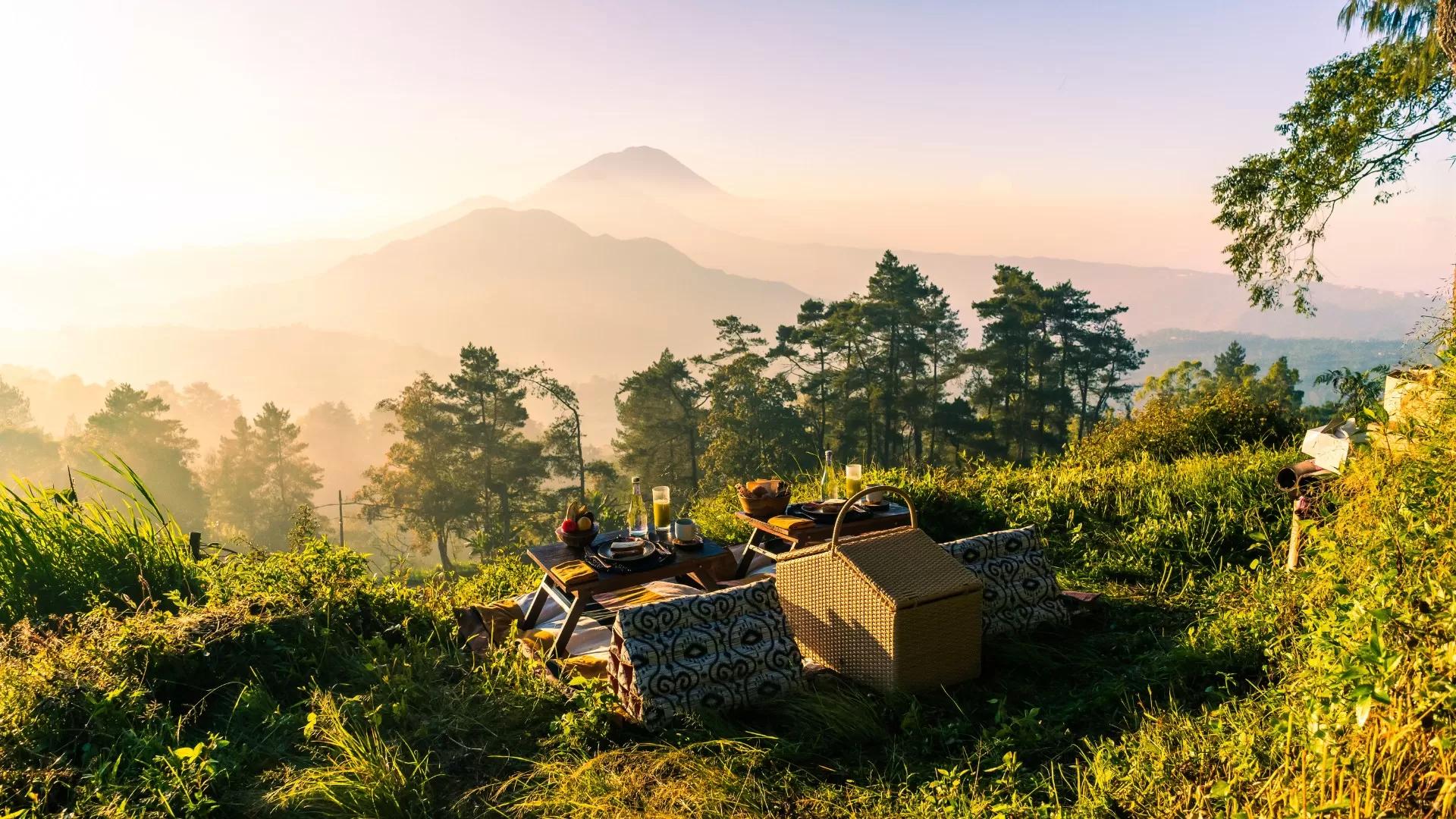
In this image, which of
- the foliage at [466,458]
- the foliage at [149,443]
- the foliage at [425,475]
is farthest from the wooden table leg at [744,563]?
the foliage at [149,443]

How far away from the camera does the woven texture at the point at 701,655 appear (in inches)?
134

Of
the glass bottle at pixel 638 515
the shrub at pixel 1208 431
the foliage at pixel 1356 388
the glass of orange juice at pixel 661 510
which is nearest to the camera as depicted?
the glass of orange juice at pixel 661 510

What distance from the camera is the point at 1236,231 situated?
17812mm

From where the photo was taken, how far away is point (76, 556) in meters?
4.51

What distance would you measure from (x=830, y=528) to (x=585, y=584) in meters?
1.58

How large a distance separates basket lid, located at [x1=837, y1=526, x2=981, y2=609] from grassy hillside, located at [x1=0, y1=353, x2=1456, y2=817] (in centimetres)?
46

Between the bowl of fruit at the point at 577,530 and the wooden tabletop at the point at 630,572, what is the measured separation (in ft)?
0.16

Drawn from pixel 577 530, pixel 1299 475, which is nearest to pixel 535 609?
pixel 577 530

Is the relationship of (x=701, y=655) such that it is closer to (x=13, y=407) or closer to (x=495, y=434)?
(x=495, y=434)

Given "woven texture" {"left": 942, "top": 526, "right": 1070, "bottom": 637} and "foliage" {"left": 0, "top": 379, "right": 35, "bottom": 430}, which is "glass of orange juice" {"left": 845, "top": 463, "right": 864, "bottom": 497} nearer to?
"woven texture" {"left": 942, "top": 526, "right": 1070, "bottom": 637}

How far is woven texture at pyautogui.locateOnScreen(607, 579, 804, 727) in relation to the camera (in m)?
3.41

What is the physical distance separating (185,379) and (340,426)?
84979mm

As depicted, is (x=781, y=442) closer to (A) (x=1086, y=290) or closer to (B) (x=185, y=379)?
(A) (x=1086, y=290)

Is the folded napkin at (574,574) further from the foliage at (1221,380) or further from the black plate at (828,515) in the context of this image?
the foliage at (1221,380)
